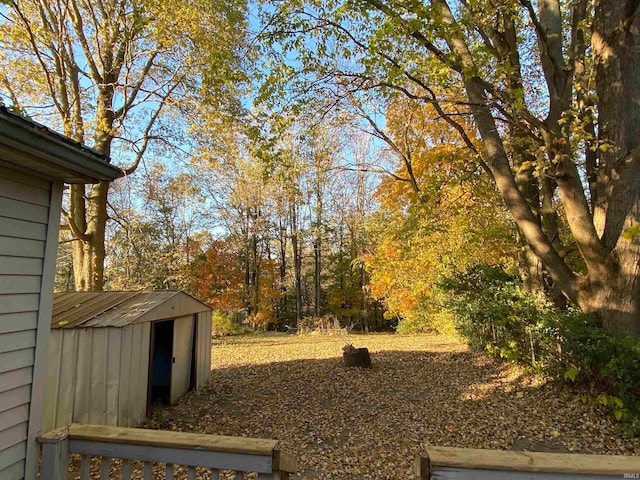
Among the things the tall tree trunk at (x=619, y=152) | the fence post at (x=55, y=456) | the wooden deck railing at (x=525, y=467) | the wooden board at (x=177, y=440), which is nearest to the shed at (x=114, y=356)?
the fence post at (x=55, y=456)

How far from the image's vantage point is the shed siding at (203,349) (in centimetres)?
723

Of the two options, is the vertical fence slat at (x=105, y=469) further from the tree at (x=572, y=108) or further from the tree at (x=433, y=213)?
the tree at (x=433, y=213)

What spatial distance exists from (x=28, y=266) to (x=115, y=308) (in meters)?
3.59

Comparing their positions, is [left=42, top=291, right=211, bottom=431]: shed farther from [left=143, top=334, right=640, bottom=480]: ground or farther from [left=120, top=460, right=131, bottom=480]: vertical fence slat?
[left=120, top=460, right=131, bottom=480]: vertical fence slat

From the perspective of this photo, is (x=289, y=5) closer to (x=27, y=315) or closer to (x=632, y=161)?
(x=632, y=161)

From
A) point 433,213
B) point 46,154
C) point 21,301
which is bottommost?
point 21,301

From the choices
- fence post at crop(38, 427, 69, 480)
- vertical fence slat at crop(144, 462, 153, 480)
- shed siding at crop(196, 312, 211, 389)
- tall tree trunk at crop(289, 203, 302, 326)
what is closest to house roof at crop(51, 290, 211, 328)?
shed siding at crop(196, 312, 211, 389)

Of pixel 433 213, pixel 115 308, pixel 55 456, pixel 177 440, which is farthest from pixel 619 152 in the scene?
pixel 115 308

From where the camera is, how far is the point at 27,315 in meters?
2.29

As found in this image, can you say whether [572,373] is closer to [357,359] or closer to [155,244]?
[357,359]

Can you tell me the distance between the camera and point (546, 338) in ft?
20.4

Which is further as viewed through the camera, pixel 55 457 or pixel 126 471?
pixel 55 457

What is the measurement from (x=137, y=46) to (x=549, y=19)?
372 inches

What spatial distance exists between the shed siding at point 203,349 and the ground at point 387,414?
0.26 metres
